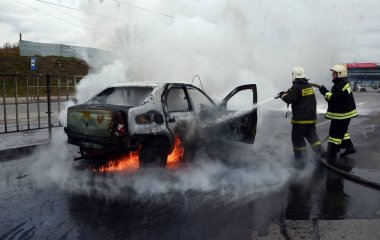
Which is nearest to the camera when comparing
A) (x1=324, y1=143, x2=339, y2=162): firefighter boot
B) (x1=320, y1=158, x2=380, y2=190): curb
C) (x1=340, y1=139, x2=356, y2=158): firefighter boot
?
(x1=320, y1=158, x2=380, y2=190): curb

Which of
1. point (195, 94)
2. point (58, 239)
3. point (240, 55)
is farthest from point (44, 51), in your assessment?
point (58, 239)

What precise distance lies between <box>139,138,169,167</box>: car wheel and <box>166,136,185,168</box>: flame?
339 mm

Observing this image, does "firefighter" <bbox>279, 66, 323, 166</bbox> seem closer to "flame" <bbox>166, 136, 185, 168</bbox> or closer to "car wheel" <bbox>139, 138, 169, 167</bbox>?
"flame" <bbox>166, 136, 185, 168</bbox>

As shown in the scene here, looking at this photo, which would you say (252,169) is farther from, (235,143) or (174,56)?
(174,56)

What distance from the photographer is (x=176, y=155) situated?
6.68 meters

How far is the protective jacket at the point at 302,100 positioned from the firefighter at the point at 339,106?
55 cm

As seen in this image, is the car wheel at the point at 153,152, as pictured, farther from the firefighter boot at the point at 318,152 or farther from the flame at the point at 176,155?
the firefighter boot at the point at 318,152

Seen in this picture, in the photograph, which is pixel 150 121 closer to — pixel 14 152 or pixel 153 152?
pixel 153 152

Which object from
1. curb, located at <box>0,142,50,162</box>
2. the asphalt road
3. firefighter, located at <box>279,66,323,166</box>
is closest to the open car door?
the asphalt road

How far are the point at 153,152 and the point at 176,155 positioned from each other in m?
0.81

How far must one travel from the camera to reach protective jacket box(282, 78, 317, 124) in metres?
7.05

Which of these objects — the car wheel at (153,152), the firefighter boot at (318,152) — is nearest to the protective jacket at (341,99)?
the firefighter boot at (318,152)

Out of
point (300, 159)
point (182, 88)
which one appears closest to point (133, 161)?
point (182, 88)

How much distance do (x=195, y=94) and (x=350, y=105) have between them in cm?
310
